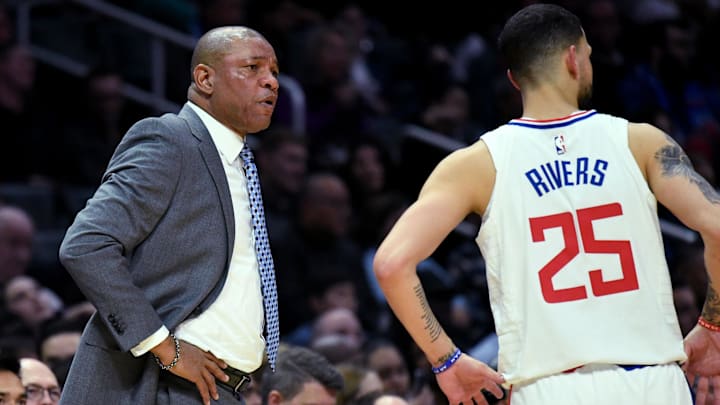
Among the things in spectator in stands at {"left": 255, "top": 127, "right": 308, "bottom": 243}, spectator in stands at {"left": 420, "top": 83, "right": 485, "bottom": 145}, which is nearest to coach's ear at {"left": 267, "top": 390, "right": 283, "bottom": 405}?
spectator in stands at {"left": 255, "top": 127, "right": 308, "bottom": 243}

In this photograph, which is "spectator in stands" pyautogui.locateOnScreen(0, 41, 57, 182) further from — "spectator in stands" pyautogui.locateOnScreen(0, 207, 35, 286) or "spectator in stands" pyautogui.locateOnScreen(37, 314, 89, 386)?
"spectator in stands" pyautogui.locateOnScreen(37, 314, 89, 386)

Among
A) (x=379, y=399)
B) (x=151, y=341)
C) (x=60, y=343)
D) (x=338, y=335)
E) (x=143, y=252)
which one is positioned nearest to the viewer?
(x=151, y=341)

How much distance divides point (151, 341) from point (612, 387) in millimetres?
1391

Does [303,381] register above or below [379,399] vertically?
above

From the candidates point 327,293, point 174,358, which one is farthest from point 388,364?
point 174,358

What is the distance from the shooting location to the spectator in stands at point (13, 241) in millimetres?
7633

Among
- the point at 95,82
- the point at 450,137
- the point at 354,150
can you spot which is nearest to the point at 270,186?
the point at 354,150

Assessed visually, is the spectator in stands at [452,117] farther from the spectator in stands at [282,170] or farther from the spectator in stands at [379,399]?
the spectator in stands at [379,399]

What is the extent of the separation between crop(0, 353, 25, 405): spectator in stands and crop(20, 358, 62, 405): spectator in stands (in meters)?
0.19

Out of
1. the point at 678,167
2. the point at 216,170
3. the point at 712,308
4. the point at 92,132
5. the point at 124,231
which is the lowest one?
the point at 92,132

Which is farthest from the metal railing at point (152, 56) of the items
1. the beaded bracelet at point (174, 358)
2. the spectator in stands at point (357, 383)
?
the beaded bracelet at point (174, 358)

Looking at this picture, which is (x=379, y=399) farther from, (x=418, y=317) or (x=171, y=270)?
(x=171, y=270)

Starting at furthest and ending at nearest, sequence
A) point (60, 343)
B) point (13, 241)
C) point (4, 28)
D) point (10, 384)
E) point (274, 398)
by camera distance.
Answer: point (4, 28) < point (13, 241) < point (60, 343) < point (274, 398) < point (10, 384)

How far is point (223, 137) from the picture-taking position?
4.03 metres
